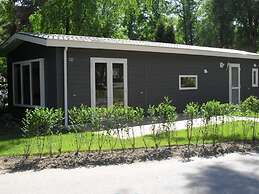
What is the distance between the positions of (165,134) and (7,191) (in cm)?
540

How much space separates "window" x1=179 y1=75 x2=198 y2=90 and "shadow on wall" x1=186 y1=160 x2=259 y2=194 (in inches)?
384

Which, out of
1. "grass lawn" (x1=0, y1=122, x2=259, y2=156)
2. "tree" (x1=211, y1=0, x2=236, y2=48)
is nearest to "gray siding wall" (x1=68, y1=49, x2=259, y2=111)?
Result: "grass lawn" (x1=0, y1=122, x2=259, y2=156)

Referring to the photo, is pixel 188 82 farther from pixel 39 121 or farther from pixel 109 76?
pixel 39 121

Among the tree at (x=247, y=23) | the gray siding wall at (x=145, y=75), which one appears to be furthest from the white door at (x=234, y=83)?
the tree at (x=247, y=23)

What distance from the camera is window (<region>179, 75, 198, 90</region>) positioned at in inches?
670

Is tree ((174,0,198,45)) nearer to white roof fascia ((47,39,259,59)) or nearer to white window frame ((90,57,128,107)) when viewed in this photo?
white roof fascia ((47,39,259,59))

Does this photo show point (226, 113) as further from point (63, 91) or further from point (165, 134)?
point (63, 91)

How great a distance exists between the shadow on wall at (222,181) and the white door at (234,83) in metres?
12.7

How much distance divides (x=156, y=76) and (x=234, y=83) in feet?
19.1

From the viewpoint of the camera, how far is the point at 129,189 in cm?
600

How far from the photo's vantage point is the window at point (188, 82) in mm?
17016

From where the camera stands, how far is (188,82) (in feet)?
56.9

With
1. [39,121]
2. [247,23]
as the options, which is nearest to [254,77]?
[39,121]

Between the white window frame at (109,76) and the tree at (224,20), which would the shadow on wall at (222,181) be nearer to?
the white window frame at (109,76)
